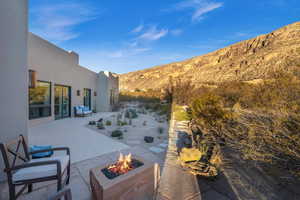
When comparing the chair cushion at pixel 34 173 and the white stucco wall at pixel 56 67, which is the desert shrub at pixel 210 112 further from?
the white stucco wall at pixel 56 67

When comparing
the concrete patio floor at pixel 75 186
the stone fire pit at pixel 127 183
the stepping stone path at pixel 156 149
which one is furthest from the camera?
the stepping stone path at pixel 156 149

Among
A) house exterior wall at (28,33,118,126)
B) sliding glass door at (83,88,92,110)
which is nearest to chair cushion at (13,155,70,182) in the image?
house exterior wall at (28,33,118,126)

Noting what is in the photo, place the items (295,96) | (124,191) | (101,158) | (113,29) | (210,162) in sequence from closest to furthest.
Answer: (124,191) < (295,96) < (210,162) < (101,158) < (113,29)

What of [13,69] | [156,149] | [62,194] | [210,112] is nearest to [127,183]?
[62,194]

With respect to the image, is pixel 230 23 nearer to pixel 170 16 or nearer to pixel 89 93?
pixel 170 16

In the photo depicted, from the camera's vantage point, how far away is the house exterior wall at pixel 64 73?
17.1ft

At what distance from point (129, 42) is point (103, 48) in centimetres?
298

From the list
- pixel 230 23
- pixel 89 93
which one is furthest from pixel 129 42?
pixel 230 23

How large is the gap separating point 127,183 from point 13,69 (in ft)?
7.67

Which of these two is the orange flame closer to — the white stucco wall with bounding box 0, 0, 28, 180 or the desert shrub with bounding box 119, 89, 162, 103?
the white stucco wall with bounding box 0, 0, 28, 180

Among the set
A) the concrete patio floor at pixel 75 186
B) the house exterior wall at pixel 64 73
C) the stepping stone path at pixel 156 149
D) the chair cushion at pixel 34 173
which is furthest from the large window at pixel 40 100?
the stepping stone path at pixel 156 149

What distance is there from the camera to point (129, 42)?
11688 mm

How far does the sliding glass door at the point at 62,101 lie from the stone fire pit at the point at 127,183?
6.70 metres

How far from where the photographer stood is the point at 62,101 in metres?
6.95
